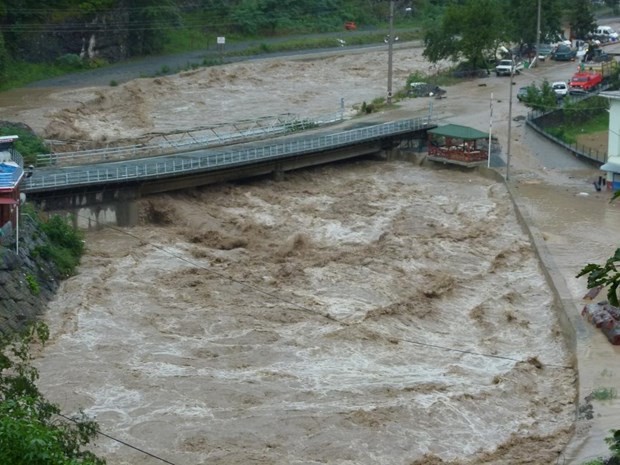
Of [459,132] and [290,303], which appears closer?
[290,303]

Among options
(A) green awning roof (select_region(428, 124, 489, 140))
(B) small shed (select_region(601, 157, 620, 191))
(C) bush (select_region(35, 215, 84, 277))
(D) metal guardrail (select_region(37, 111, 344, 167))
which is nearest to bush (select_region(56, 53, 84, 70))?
(D) metal guardrail (select_region(37, 111, 344, 167))

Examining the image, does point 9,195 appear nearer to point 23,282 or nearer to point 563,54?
point 23,282

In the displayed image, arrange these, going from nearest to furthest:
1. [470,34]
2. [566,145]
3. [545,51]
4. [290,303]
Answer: [290,303] < [566,145] < [470,34] < [545,51]

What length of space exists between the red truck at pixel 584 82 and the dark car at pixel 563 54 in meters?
11.4

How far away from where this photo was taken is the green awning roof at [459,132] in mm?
54559

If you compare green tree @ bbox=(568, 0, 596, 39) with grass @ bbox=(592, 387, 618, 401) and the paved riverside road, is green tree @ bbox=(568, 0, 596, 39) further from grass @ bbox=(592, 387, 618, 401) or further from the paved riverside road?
grass @ bbox=(592, 387, 618, 401)

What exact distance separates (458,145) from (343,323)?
927 inches

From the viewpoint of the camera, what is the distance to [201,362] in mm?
30500

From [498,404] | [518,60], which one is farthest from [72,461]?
[518,60]

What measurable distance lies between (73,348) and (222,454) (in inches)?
291

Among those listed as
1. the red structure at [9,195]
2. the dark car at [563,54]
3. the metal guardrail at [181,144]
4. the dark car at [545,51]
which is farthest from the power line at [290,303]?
the dark car at [563,54]

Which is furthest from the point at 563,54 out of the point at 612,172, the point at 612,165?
the point at 612,172

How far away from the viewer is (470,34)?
75.2 m

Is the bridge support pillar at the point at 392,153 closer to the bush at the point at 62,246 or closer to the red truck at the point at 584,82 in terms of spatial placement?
the red truck at the point at 584,82
